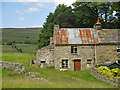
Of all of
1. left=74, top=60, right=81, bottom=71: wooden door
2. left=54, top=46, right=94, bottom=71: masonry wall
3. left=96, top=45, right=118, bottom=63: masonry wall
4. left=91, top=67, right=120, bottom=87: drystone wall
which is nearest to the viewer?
left=91, top=67, right=120, bottom=87: drystone wall

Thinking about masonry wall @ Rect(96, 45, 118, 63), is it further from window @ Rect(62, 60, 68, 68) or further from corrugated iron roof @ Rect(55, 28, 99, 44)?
window @ Rect(62, 60, 68, 68)

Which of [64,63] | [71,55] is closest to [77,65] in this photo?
[71,55]

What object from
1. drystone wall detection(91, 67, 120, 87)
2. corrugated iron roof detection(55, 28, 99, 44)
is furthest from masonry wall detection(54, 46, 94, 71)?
drystone wall detection(91, 67, 120, 87)

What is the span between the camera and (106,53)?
86.6ft

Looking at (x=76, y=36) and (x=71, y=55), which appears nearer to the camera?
(x=71, y=55)

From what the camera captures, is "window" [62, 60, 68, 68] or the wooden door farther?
the wooden door

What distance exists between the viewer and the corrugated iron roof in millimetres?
26500

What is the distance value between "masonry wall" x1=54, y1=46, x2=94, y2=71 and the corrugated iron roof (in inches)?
38.3

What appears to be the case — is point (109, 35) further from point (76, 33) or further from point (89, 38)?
point (76, 33)

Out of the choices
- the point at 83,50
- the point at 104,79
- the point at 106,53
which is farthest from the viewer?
the point at 83,50

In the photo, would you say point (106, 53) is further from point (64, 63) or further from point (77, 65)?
point (64, 63)

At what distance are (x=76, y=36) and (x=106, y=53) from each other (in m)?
5.55

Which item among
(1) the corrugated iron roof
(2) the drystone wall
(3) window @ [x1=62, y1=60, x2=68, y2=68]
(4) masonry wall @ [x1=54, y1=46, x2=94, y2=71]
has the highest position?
(1) the corrugated iron roof

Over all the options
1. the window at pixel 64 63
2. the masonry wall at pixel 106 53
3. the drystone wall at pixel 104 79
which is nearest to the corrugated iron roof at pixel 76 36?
the masonry wall at pixel 106 53
